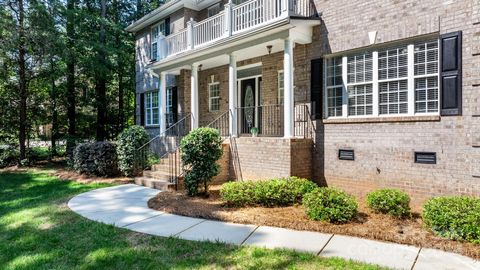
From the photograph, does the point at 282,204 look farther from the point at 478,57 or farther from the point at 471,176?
the point at 478,57

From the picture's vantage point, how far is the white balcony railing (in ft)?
29.9

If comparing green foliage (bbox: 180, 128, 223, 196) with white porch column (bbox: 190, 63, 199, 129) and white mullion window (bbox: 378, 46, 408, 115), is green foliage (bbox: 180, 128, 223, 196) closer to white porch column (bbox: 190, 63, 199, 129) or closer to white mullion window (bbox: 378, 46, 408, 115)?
white porch column (bbox: 190, 63, 199, 129)

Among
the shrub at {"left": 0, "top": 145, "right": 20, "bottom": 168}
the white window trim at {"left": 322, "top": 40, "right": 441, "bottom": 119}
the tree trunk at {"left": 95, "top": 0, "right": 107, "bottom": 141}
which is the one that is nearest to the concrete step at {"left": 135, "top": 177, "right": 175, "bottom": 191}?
the white window trim at {"left": 322, "top": 40, "right": 441, "bottom": 119}

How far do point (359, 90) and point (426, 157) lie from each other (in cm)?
219

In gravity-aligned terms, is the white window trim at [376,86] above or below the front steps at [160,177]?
above

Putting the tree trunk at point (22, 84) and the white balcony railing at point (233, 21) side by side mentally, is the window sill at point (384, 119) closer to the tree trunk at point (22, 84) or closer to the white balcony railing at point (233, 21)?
the white balcony railing at point (233, 21)

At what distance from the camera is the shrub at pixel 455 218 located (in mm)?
4770

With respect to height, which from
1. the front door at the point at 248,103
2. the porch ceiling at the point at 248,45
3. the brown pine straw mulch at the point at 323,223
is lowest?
the brown pine straw mulch at the point at 323,223

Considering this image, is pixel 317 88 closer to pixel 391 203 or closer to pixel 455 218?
pixel 391 203

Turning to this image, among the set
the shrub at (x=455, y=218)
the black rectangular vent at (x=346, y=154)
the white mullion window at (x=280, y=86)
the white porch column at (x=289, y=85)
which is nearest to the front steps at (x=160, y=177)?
the white porch column at (x=289, y=85)

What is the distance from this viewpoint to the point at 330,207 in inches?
232

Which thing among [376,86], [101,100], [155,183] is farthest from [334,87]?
[101,100]

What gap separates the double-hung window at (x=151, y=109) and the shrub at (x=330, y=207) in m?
12.1

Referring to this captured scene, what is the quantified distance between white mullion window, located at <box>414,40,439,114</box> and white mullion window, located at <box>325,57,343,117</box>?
1.79 meters
